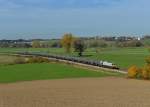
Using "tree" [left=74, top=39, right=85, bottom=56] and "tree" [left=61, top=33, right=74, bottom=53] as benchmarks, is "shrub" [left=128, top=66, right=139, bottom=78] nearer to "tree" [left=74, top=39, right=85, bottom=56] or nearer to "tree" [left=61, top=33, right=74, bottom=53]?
"tree" [left=74, top=39, right=85, bottom=56]

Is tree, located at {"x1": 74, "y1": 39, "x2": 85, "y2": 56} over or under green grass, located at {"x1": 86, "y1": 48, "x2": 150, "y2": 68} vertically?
over

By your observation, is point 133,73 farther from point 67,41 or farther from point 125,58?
point 67,41

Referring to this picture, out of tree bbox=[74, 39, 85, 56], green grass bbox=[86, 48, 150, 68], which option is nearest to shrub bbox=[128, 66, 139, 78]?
green grass bbox=[86, 48, 150, 68]

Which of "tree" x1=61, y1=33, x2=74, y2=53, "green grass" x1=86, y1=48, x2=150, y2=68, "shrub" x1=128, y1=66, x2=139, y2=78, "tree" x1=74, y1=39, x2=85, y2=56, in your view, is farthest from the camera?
"tree" x1=61, y1=33, x2=74, y2=53

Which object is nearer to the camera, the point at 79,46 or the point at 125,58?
the point at 125,58

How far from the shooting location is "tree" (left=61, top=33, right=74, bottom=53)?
593 feet

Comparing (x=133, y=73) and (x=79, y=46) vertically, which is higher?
(x=79, y=46)

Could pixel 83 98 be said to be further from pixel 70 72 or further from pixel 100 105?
pixel 70 72

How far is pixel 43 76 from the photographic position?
7775 cm

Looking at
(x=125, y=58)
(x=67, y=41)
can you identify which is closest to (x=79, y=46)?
(x=67, y=41)

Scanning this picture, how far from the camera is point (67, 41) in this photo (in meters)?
185

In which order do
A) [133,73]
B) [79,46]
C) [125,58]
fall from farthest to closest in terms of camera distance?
[79,46] < [125,58] < [133,73]

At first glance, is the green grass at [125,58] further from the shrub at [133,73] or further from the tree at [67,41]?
the tree at [67,41]

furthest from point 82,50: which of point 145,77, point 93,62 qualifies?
point 145,77
